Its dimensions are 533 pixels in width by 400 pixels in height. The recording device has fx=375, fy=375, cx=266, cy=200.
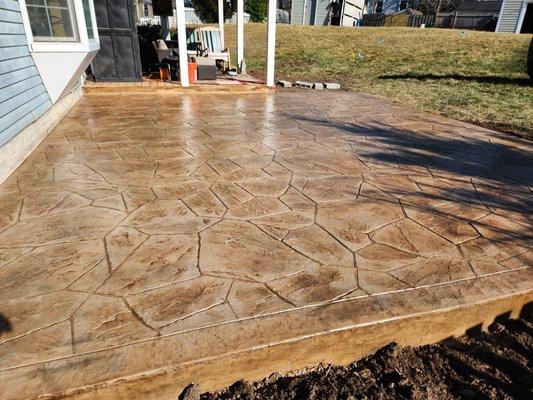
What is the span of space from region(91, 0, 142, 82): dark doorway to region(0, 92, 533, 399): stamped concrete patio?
4092 millimetres

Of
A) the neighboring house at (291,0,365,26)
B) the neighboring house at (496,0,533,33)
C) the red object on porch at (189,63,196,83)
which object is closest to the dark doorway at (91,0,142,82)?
the red object on porch at (189,63,196,83)

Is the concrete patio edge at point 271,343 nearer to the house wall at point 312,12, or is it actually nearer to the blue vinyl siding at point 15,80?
the blue vinyl siding at point 15,80

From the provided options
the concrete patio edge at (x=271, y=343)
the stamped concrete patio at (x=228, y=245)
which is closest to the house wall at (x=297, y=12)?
the stamped concrete patio at (x=228, y=245)

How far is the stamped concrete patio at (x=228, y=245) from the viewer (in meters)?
2.00

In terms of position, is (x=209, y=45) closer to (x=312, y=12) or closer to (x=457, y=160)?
(x=457, y=160)

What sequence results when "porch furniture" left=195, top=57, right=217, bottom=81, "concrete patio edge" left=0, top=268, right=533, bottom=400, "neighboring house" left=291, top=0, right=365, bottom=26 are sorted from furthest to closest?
"neighboring house" left=291, top=0, right=365, bottom=26 < "porch furniture" left=195, top=57, right=217, bottom=81 < "concrete patio edge" left=0, top=268, right=533, bottom=400

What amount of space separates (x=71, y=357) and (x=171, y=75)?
9411 mm

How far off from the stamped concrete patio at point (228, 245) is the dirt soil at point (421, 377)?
0.37ft

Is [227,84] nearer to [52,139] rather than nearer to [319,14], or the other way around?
[52,139]

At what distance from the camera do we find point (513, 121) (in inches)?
295

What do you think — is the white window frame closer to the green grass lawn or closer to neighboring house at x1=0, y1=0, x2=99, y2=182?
neighboring house at x1=0, y1=0, x2=99, y2=182

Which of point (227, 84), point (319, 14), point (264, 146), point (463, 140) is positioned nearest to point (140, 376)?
point (264, 146)

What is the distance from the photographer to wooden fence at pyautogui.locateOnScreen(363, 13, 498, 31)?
32.9m

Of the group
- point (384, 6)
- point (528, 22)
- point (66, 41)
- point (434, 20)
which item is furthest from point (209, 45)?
point (384, 6)
